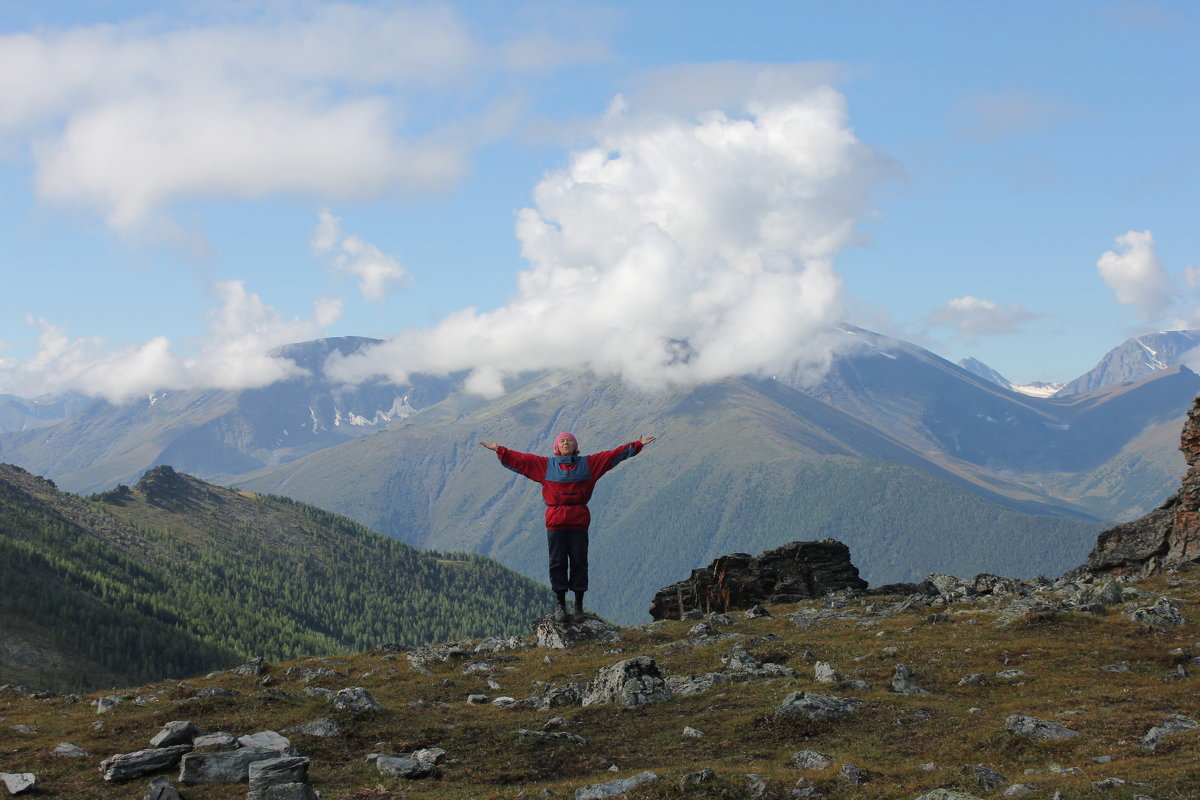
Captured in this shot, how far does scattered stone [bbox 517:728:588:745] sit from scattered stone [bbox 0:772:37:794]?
1240 cm

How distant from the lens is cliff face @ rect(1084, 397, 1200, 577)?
213ft

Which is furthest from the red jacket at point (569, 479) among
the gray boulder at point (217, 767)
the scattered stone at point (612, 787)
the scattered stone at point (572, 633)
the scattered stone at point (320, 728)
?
the scattered stone at point (612, 787)

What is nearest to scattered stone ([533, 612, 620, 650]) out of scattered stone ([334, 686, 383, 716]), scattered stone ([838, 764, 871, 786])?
scattered stone ([334, 686, 383, 716])

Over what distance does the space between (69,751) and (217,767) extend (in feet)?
20.5

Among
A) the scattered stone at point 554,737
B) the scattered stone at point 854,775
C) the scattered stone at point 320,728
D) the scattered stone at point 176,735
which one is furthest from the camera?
the scattered stone at point 320,728

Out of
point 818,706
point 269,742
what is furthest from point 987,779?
point 269,742

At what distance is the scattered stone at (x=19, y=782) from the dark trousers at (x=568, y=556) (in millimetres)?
19486

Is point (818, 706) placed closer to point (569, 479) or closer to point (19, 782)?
point (569, 479)

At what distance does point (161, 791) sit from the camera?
20719mm

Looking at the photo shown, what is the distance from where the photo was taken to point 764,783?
67.0ft

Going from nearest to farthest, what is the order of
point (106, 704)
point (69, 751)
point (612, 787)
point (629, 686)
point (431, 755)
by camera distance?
point (612, 787), point (431, 755), point (69, 751), point (629, 686), point (106, 704)

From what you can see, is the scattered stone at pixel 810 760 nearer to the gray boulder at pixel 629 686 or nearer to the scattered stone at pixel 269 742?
the gray boulder at pixel 629 686

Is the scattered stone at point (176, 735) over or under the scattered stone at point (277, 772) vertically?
over

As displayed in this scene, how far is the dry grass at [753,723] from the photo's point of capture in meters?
21.3
